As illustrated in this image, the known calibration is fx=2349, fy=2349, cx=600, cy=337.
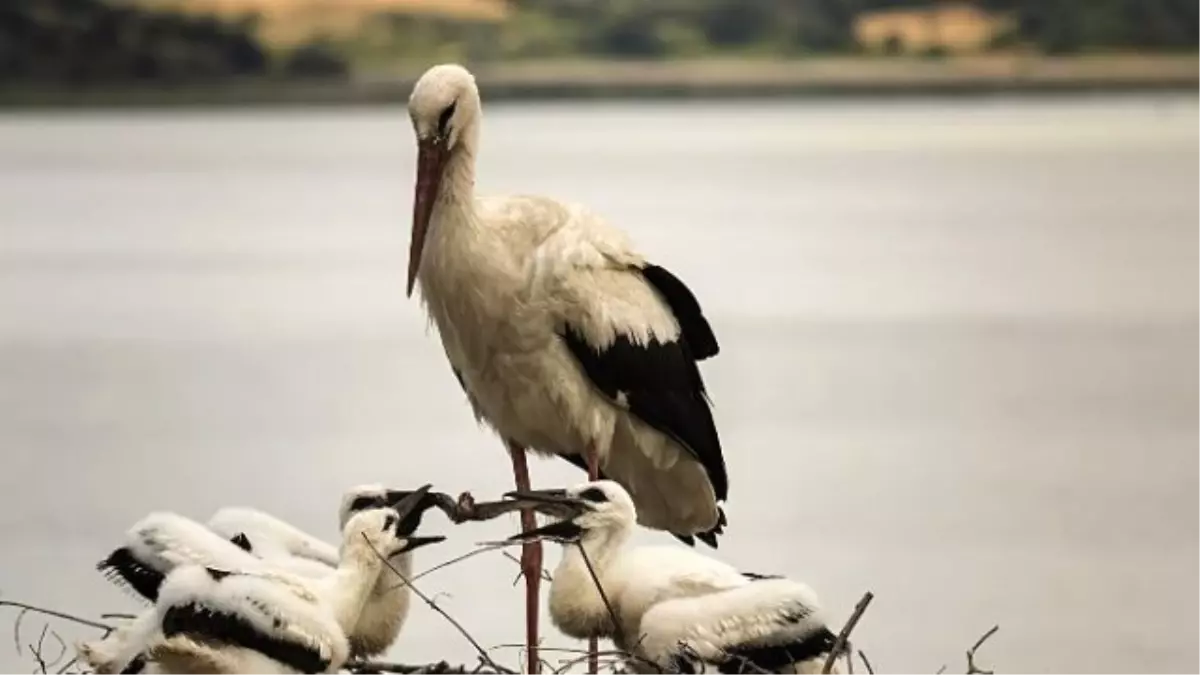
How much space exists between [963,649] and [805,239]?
5.55ft

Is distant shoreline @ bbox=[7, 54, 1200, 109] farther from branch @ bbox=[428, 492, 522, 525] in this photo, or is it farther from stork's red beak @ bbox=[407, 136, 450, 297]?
branch @ bbox=[428, 492, 522, 525]

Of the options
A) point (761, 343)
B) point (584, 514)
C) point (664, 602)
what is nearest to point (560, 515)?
point (584, 514)

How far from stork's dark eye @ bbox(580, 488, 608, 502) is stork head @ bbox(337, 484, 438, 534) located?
191 millimetres

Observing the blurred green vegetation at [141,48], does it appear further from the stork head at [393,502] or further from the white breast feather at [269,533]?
the stork head at [393,502]

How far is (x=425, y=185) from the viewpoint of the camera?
2.93 meters

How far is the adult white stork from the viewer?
296cm

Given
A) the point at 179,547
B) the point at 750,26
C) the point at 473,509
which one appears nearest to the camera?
the point at 473,509

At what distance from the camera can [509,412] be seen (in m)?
3.12

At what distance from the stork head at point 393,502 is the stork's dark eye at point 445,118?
1.45 ft

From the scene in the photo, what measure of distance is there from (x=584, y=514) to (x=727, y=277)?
2.82 metres

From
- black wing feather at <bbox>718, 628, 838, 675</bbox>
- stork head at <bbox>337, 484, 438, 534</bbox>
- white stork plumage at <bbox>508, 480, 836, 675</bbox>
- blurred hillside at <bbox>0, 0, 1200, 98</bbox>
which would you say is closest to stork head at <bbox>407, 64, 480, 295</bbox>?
stork head at <bbox>337, 484, 438, 534</bbox>

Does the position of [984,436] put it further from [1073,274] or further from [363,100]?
[363,100]

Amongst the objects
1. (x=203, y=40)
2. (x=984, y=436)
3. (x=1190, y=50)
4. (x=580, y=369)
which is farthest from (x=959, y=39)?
(x=580, y=369)

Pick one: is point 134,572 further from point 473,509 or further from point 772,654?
point 772,654
